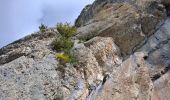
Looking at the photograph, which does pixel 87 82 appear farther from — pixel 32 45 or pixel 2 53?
pixel 2 53

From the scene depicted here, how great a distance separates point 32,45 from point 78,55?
2986 mm

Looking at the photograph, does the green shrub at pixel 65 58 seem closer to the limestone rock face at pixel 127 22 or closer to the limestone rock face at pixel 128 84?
the limestone rock face at pixel 128 84

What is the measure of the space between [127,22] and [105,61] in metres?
3.37

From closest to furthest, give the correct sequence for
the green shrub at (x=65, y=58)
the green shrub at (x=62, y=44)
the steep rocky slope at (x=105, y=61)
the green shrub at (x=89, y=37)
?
the steep rocky slope at (x=105, y=61), the green shrub at (x=65, y=58), the green shrub at (x=62, y=44), the green shrub at (x=89, y=37)

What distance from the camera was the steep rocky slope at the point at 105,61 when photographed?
21312 mm

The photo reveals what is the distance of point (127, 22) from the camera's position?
26.3m

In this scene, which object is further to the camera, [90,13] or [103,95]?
[90,13]

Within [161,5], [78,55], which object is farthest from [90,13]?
[78,55]

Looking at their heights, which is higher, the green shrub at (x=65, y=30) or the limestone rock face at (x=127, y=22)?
the green shrub at (x=65, y=30)

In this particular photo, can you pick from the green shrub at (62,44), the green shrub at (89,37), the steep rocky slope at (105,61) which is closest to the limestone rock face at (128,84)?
the steep rocky slope at (105,61)

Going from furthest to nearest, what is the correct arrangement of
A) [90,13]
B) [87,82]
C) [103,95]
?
[90,13], [87,82], [103,95]

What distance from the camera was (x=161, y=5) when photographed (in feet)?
90.2

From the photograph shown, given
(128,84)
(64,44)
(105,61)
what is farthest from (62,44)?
(128,84)

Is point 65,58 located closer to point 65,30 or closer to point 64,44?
point 64,44
